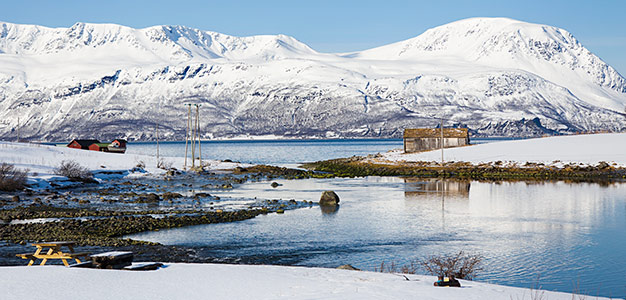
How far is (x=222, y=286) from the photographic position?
573 inches

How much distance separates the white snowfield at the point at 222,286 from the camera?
1338 cm

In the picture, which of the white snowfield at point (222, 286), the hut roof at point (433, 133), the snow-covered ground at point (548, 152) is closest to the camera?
the white snowfield at point (222, 286)

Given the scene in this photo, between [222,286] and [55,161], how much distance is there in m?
58.2

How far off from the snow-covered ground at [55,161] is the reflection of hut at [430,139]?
107 feet

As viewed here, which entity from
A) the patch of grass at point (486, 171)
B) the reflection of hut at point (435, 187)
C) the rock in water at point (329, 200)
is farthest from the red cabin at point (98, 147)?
the rock in water at point (329, 200)

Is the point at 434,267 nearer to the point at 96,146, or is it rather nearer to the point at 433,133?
the point at 433,133

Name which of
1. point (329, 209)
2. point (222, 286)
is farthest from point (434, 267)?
point (329, 209)

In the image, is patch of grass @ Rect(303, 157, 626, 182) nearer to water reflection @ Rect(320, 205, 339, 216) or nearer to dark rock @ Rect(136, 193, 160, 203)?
water reflection @ Rect(320, 205, 339, 216)

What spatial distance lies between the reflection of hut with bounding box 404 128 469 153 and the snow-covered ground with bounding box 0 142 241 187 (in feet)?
107

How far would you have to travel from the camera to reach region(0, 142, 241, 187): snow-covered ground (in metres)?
58.1

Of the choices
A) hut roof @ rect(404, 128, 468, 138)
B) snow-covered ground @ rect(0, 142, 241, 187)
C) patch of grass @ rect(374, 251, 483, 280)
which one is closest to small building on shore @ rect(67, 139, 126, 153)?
snow-covered ground @ rect(0, 142, 241, 187)

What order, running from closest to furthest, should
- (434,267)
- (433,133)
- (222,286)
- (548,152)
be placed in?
(222,286) < (434,267) < (548,152) < (433,133)

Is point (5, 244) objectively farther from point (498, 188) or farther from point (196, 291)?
point (498, 188)

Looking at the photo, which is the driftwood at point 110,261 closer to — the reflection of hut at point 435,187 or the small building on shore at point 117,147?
the reflection of hut at point 435,187
